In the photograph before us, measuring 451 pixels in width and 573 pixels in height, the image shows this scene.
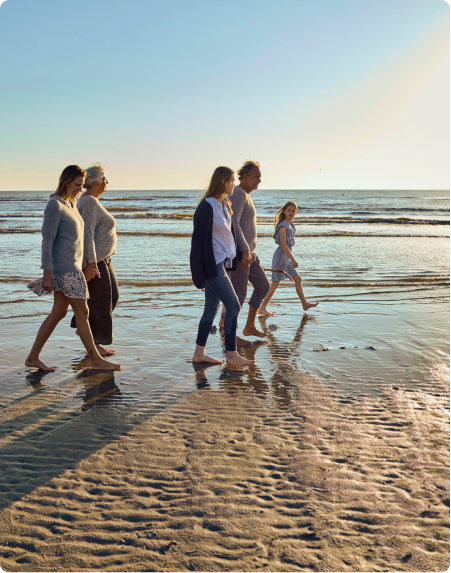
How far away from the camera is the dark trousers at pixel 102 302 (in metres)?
4.94

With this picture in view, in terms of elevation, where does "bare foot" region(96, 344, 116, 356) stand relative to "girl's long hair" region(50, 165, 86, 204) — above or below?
below

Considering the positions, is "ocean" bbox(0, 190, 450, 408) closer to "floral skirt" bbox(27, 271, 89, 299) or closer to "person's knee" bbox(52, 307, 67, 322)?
"person's knee" bbox(52, 307, 67, 322)

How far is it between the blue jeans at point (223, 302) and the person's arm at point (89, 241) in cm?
119

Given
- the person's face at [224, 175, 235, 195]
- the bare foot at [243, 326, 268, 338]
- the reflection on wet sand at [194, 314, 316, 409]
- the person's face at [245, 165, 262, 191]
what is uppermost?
the person's face at [245, 165, 262, 191]

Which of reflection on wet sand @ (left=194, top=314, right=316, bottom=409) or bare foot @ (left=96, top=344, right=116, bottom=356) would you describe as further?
bare foot @ (left=96, top=344, right=116, bottom=356)

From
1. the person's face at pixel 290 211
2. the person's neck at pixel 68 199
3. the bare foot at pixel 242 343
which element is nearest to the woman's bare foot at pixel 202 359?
the bare foot at pixel 242 343

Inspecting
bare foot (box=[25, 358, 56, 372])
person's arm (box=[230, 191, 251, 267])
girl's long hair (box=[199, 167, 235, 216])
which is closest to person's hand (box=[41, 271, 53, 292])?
bare foot (box=[25, 358, 56, 372])

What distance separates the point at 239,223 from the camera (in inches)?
212

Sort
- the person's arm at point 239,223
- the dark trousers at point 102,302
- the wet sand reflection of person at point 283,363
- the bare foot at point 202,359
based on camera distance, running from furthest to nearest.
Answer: the person's arm at point 239,223
the dark trousers at point 102,302
the bare foot at point 202,359
the wet sand reflection of person at point 283,363

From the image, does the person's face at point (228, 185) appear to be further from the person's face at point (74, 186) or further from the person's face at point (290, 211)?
the person's face at point (290, 211)

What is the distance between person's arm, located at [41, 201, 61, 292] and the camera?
4.08 meters

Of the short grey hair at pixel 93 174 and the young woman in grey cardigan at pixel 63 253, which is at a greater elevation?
the short grey hair at pixel 93 174

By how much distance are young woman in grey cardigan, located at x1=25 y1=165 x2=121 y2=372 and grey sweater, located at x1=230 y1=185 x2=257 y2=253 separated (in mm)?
1690

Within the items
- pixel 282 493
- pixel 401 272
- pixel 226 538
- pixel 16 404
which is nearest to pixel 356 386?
pixel 282 493
